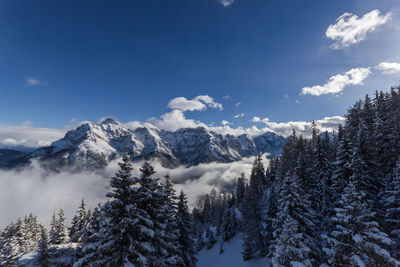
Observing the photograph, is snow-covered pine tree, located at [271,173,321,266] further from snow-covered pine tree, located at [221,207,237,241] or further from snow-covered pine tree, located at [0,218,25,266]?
snow-covered pine tree, located at [221,207,237,241]

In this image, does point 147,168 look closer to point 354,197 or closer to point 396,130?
point 354,197

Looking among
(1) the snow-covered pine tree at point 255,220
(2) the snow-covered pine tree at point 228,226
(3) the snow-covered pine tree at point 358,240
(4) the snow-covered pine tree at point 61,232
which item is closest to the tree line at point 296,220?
(3) the snow-covered pine tree at point 358,240

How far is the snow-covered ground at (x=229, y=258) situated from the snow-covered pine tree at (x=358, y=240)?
84.8ft

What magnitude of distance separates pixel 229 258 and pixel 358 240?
4319cm

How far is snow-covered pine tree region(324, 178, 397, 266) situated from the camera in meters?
11.6

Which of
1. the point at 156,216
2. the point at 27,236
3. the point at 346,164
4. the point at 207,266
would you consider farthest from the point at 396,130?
the point at 27,236

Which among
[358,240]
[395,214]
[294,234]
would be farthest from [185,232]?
[395,214]

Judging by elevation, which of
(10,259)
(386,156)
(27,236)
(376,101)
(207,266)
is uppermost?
(376,101)

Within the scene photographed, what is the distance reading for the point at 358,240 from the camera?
12156 millimetres

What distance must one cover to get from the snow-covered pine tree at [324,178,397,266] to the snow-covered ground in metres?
25.8

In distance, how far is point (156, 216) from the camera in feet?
49.5

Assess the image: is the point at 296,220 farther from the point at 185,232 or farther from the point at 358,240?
the point at 185,232

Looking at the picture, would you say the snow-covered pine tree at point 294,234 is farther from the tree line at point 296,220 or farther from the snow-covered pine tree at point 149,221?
the snow-covered pine tree at point 149,221

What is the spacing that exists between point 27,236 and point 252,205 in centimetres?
6534
